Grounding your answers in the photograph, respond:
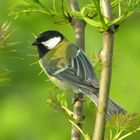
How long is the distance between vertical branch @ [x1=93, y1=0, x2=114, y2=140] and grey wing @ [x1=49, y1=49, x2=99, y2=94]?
0.79 m

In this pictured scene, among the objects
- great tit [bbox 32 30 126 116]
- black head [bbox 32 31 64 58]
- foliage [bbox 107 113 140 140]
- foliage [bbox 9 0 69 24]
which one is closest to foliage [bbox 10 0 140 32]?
foliage [bbox 9 0 69 24]

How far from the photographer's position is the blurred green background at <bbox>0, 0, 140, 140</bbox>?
3.35 meters

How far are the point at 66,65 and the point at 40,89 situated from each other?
1017mm

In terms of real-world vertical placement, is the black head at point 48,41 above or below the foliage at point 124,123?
below

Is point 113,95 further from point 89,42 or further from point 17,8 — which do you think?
→ point 17,8

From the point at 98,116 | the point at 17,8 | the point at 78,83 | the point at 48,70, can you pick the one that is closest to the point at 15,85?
the point at 48,70

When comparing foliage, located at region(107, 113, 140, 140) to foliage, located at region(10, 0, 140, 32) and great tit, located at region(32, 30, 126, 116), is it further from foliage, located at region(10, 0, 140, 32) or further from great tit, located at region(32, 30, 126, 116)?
great tit, located at region(32, 30, 126, 116)

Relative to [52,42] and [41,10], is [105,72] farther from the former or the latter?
[52,42]

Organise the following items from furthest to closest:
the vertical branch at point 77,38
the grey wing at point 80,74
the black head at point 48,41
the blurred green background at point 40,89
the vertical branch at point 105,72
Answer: the blurred green background at point 40,89 → the black head at point 48,41 → the grey wing at point 80,74 → the vertical branch at point 77,38 → the vertical branch at point 105,72

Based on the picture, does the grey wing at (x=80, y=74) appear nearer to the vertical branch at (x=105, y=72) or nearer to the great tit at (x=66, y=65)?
the great tit at (x=66, y=65)

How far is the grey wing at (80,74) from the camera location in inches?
81.1

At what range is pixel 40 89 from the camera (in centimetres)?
346

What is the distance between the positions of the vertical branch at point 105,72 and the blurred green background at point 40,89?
79.5 inches

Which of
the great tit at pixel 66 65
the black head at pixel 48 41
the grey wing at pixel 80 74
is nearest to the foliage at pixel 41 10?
the great tit at pixel 66 65
